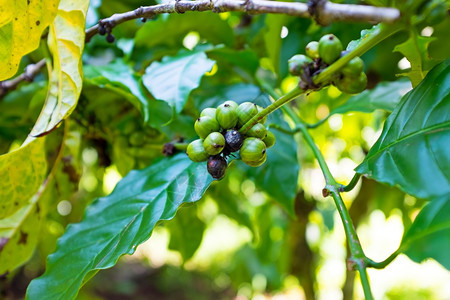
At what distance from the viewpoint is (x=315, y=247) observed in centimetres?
247

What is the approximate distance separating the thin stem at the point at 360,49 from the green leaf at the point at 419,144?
0.43ft

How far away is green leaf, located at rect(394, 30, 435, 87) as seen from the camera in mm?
617

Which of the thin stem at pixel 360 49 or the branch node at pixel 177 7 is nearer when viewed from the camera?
the thin stem at pixel 360 49

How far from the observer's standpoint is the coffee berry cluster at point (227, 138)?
0.59m

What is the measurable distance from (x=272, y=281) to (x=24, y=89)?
1.92m

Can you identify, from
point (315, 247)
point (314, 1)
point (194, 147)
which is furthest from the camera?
point (315, 247)

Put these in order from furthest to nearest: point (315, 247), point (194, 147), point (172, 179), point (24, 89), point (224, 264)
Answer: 1. point (224, 264)
2. point (315, 247)
3. point (24, 89)
4. point (172, 179)
5. point (194, 147)

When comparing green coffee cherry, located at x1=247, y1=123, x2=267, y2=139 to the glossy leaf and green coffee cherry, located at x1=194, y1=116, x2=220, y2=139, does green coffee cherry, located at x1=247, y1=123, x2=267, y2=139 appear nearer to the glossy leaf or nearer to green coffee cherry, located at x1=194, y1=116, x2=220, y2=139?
green coffee cherry, located at x1=194, y1=116, x2=220, y2=139

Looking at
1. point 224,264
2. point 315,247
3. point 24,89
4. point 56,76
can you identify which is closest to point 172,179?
point 56,76

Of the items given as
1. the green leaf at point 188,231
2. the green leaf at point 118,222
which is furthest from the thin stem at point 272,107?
the green leaf at point 188,231

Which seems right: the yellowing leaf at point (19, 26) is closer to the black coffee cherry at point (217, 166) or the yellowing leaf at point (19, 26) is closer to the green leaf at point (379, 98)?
the black coffee cherry at point (217, 166)

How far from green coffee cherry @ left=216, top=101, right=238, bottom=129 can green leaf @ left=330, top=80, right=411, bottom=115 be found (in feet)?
1.31

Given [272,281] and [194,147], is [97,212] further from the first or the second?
[272,281]

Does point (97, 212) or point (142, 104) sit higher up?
point (142, 104)
